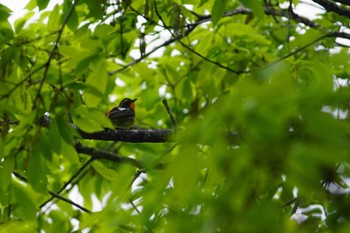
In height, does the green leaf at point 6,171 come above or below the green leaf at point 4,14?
below

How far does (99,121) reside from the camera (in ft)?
13.3

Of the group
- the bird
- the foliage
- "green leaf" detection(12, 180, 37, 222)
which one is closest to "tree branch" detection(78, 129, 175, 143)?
the foliage

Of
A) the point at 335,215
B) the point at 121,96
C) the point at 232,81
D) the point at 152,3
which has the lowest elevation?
the point at 121,96

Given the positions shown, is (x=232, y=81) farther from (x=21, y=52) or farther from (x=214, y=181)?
(x=214, y=181)

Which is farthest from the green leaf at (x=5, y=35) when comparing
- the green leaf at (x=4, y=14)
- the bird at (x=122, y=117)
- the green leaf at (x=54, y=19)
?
the bird at (x=122, y=117)

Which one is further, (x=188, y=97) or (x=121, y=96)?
(x=121, y=96)

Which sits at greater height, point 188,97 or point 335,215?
point 335,215

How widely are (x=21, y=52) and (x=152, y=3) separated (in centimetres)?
159

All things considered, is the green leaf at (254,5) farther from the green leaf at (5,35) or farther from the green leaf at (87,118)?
the green leaf at (5,35)

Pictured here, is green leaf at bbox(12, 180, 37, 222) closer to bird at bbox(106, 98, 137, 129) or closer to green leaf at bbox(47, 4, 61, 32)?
green leaf at bbox(47, 4, 61, 32)

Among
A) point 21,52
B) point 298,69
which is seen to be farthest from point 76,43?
point 21,52

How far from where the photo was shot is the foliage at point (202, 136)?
8.12 feet

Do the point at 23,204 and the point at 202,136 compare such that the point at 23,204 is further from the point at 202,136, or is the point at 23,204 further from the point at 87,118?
the point at 202,136

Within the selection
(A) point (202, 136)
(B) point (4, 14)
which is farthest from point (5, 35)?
(A) point (202, 136)
